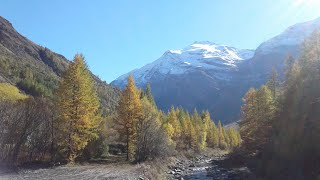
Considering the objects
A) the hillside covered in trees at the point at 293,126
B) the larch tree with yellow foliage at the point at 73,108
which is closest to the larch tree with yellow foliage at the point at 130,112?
the larch tree with yellow foliage at the point at 73,108

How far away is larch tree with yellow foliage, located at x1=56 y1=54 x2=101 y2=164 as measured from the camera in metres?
54.1

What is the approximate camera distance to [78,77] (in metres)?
54.8

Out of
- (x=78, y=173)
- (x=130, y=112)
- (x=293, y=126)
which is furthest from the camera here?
(x=130, y=112)

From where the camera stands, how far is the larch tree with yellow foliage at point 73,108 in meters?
54.1

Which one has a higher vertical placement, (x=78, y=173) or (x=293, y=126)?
(x=293, y=126)

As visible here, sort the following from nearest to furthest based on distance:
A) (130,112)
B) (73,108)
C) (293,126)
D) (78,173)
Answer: (78,173) → (293,126) → (73,108) → (130,112)

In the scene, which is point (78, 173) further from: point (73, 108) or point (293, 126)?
point (293, 126)

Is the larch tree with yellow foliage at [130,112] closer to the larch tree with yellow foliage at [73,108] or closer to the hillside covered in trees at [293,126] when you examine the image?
the larch tree with yellow foliage at [73,108]

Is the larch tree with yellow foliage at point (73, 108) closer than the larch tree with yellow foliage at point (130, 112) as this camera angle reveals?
Yes

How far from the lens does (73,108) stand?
54406 mm

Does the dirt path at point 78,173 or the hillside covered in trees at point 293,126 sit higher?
the hillside covered in trees at point 293,126

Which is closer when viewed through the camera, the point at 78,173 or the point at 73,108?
the point at 78,173

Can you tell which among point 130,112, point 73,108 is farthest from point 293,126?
point 73,108

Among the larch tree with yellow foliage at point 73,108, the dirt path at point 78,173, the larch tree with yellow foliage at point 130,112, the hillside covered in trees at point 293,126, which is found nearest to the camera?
the dirt path at point 78,173
